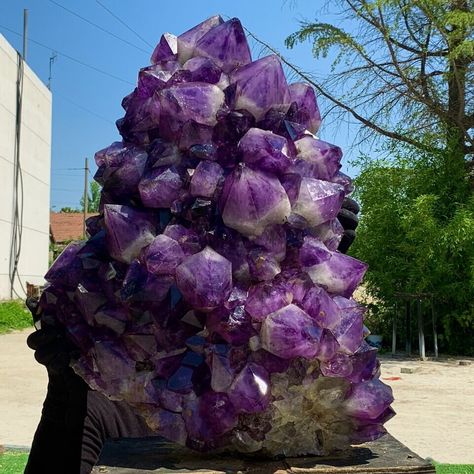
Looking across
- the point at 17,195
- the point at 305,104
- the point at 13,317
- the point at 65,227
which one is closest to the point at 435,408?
the point at 305,104

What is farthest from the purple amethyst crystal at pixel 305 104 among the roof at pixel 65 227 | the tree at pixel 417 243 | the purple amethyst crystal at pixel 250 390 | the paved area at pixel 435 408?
the roof at pixel 65 227

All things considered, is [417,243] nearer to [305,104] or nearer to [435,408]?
[435,408]

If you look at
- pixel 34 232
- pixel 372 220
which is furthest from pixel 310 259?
pixel 34 232

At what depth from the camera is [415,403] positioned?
814cm

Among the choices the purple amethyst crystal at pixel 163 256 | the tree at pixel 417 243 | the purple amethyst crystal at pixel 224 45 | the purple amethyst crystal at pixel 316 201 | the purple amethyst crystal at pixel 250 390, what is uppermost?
the tree at pixel 417 243

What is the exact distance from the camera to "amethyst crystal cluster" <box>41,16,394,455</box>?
91cm

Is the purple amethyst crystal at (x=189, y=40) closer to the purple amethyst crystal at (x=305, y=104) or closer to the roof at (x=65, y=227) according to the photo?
the purple amethyst crystal at (x=305, y=104)

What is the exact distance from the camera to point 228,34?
1.03 m

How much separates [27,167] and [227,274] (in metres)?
20.5

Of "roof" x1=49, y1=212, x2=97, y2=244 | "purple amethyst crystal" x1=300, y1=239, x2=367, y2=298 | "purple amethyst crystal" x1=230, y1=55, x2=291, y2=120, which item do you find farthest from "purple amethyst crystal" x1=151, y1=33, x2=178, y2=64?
"roof" x1=49, y1=212, x2=97, y2=244

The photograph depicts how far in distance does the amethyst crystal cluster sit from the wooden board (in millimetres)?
24

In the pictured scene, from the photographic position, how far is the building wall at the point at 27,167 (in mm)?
18281

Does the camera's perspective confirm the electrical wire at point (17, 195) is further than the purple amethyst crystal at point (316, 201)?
Yes

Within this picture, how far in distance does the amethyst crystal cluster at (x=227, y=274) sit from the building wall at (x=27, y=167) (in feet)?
58.1
